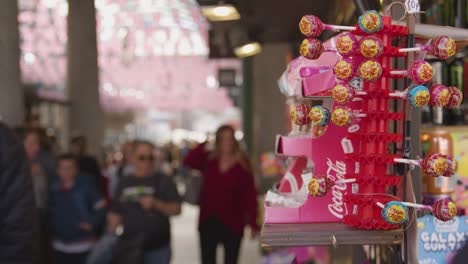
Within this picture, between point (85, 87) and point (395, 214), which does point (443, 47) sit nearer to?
point (395, 214)

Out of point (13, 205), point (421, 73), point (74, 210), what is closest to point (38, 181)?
point (74, 210)

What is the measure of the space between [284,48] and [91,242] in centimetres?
419

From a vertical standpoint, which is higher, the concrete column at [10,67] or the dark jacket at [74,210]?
the concrete column at [10,67]

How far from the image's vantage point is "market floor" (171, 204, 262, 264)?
310 inches

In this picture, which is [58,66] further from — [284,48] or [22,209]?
[22,209]

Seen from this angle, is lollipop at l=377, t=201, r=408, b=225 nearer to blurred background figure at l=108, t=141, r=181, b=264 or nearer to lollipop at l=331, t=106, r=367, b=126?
lollipop at l=331, t=106, r=367, b=126

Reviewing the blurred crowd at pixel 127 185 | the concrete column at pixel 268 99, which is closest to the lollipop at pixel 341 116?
the blurred crowd at pixel 127 185

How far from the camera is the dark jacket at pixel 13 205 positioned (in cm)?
261

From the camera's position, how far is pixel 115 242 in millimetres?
4473

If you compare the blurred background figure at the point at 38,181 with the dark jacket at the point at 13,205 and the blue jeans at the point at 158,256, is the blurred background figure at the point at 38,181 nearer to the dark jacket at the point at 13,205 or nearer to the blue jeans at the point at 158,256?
the blue jeans at the point at 158,256

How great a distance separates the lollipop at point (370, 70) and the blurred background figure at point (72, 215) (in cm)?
347

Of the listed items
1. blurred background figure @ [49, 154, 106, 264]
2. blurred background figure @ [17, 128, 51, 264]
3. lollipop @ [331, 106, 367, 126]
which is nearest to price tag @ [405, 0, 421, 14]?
lollipop @ [331, 106, 367, 126]

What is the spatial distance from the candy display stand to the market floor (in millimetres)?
5675

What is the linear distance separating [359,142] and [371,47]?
0.35 meters
